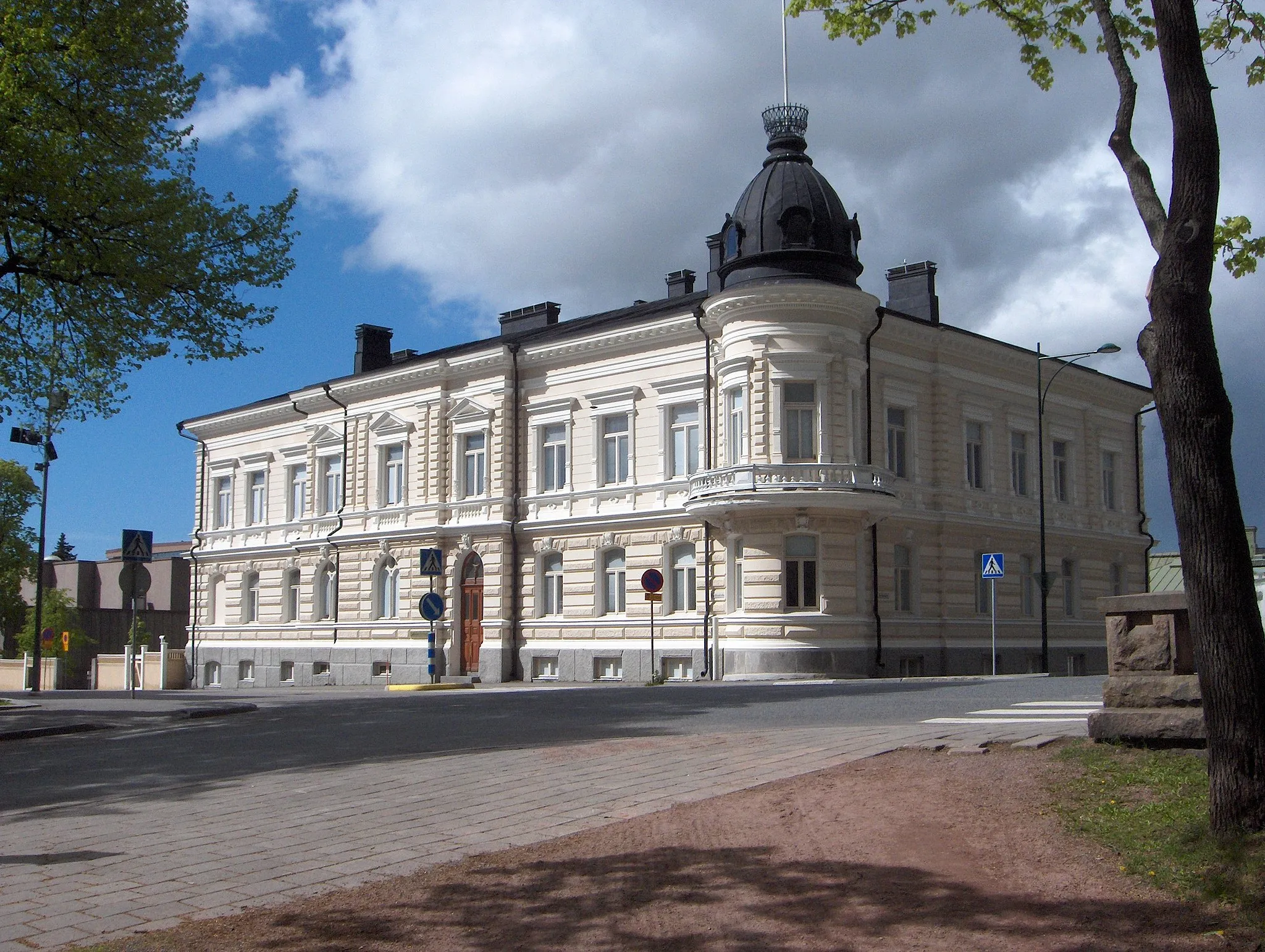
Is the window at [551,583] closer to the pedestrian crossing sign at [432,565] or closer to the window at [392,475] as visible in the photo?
the window at [392,475]

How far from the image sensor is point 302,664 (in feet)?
144

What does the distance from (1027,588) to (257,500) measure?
2836cm

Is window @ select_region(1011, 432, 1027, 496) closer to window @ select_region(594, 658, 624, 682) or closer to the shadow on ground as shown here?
window @ select_region(594, 658, 624, 682)

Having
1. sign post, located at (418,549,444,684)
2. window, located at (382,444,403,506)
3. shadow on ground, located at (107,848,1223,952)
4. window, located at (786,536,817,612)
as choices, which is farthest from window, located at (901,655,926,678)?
shadow on ground, located at (107,848,1223,952)

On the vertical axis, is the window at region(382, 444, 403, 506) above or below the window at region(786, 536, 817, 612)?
above

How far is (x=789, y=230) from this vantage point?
31.7 m

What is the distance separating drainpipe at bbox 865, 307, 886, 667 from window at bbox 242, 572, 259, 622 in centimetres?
2512

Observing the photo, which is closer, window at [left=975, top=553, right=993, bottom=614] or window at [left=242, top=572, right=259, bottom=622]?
window at [left=975, top=553, right=993, bottom=614]

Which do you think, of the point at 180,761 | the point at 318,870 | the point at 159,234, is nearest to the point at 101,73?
the point at 159,234

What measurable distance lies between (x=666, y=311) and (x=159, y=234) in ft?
55.5

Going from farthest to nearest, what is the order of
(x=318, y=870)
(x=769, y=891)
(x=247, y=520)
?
(x=247, y=520) < (x=318, y=870) < (x=769, y=891)

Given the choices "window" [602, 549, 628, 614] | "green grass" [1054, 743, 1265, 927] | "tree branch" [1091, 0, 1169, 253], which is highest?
"tree branch" [1091, 0, 1169, 253]

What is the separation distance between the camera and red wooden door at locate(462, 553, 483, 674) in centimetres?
3847

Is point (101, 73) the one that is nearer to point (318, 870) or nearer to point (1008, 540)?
point (318, 870)
